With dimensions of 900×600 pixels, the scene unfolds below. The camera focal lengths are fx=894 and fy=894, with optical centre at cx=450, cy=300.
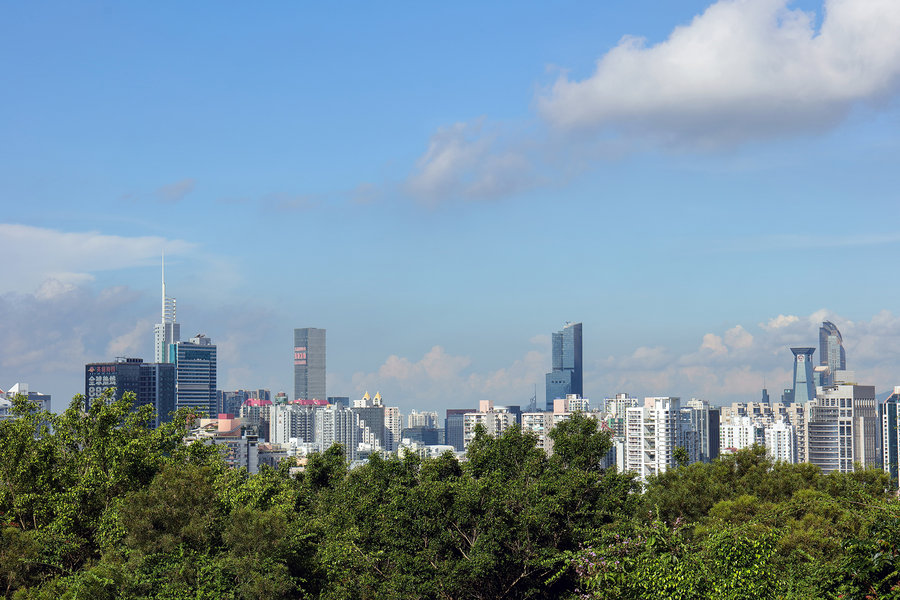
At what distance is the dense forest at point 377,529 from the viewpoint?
10.2 metres

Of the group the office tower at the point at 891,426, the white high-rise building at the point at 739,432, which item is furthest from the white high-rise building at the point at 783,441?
the office tower at the point at 891,426

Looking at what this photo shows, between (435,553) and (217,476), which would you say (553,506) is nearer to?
(435,553)

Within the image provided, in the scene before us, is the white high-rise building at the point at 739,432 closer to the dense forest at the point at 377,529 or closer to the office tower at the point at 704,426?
the office tower at the point at 704,426

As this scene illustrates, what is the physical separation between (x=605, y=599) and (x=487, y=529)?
6408mm

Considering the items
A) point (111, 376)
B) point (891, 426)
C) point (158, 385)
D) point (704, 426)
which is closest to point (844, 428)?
point (891, 426)

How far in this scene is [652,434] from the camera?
4835 inches

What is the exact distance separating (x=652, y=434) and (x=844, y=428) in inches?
1035

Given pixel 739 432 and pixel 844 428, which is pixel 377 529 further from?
pixel 739 432

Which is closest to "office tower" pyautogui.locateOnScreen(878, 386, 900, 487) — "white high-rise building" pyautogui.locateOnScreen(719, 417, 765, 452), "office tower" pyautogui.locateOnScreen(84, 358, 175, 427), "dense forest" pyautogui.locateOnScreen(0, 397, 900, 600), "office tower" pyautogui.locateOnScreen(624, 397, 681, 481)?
"office tower" pyautogui.locateOnScreen(624, 397, 681, 481)

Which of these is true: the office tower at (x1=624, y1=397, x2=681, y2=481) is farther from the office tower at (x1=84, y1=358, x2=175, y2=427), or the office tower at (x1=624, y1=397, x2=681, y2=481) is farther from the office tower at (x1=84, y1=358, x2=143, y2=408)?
the office tower at (x1=84, y1=358, x2=143, y2=408)

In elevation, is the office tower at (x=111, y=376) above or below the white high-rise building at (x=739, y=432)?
above

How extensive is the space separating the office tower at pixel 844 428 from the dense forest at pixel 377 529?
112m

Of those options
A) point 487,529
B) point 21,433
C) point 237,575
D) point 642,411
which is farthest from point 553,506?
point 642,411

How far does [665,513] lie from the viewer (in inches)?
958
